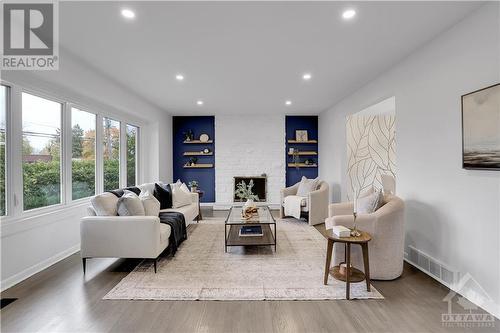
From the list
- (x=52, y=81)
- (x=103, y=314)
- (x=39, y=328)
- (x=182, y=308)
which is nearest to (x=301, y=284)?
(x=182, y=308)

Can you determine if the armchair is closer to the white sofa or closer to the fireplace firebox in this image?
the white sofa

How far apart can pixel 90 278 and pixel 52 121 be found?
2.18m

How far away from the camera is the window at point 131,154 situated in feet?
18.7

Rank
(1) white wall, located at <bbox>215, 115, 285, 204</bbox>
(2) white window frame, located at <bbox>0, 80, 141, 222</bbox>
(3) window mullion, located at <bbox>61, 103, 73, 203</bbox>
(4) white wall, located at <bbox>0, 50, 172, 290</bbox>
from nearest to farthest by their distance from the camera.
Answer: (4) white wall, located at <bbox>0, 50, 172, 290</bbox> < (2) white window frame, located at <bbox>0, 80, 141, 222</bbox> < (3) window mullion, located at <bbox>61, 103, 73, 203</bbox> < (1) white wall, located at <bbox>215, 115, 285, 204</bbox>

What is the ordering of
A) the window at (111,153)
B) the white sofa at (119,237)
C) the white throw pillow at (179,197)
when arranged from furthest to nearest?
the window at (111,153) < the white throw pillow at (179,197) < the white sofa at (119,237)

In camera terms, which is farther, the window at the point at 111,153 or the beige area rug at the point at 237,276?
the window at the point at 111,153

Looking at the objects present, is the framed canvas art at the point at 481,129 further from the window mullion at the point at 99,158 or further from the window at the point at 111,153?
A: the window at the point at 111,153

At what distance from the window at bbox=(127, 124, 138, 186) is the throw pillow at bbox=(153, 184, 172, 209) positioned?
1.44m

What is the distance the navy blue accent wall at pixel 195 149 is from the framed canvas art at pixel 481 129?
5.88 metres

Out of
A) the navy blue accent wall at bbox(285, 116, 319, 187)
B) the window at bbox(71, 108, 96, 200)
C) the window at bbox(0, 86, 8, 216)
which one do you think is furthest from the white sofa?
the navy blue accent wall at bbox(285, 116, 319, 187)

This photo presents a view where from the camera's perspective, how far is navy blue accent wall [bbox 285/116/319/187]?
24.4ft

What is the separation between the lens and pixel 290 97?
5391mm

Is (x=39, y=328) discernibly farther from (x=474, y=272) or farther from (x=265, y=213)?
(x=474, y=272)

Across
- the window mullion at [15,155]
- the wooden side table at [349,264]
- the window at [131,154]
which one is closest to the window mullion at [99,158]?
the window at [131,154]
